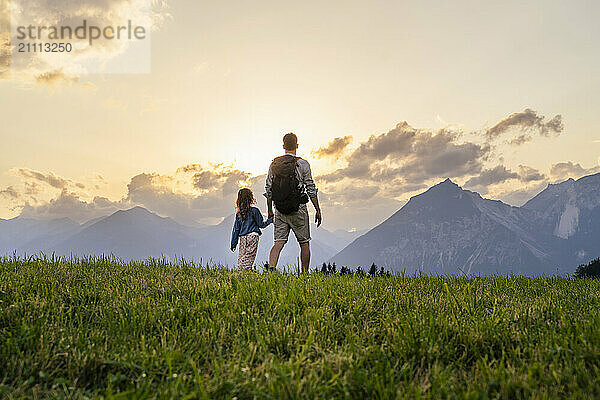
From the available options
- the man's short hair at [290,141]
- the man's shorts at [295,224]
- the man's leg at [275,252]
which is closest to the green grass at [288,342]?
the man's shorts at [295,224]

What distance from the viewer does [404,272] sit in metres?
8.93

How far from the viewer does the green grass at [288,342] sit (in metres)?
3.13

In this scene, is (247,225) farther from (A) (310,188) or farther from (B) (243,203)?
(A) (310,188)

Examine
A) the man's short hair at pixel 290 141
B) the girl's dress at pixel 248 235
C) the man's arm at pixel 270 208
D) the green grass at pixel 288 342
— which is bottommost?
the green grass at pixel 288 342

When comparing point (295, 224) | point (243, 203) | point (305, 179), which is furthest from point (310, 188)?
point (243, 203)

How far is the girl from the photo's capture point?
Answer: 12.7m

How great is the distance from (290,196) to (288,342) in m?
6.48

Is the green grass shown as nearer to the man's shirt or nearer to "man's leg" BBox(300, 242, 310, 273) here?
"man's leg" BBox(300, 242, 310, 273)

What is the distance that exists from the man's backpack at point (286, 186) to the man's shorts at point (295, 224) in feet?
0.84

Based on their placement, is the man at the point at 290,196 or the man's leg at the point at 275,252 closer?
the man at the point at 290,196

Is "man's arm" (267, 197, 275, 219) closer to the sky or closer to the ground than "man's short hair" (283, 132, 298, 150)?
closer to the ground

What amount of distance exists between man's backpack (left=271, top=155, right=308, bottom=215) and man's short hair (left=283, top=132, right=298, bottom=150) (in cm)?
44

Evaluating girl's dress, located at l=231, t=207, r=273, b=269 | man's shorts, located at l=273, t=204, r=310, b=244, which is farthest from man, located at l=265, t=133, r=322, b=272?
girl's dress, located at l=231, t=207, r=273, b=269

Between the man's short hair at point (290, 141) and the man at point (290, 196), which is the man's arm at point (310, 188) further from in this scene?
the man's short hair at point (290, 141)
